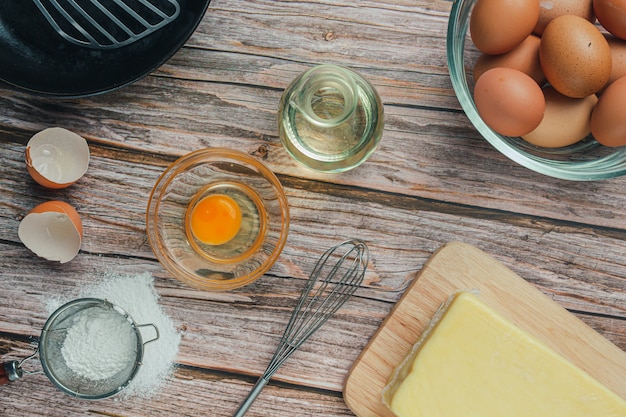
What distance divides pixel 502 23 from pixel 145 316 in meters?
0.82

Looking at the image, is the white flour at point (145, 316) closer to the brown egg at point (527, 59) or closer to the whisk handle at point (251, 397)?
the whisk handle at point (251, 397)

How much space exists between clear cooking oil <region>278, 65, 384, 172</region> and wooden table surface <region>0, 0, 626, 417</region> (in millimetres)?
82

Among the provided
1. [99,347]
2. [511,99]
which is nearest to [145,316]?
[99,347]

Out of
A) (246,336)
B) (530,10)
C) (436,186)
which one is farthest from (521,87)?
(246,336)

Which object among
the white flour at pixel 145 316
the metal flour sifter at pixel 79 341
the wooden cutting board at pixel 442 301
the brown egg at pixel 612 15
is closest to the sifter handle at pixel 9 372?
the metal flour sifter at pixel 79 341

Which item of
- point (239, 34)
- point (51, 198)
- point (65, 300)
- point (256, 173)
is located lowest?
point (256, 173)

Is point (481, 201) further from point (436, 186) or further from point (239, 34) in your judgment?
point (239, 34)

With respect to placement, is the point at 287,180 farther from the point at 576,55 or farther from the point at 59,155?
the point at 576,55

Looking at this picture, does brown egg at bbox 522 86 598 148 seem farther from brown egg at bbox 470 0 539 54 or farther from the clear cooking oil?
the clear cooking oil

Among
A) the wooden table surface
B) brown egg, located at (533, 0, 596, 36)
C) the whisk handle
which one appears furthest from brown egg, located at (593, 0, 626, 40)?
the whisk handle

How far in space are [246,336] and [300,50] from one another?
57 centimetres

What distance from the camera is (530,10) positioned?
2.96 ft

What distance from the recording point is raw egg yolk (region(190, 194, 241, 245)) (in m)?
1.06

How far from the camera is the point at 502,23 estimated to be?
0.91 m
